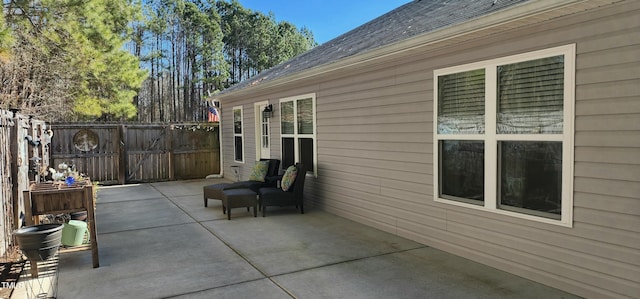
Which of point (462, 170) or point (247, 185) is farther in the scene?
point (247, 185)

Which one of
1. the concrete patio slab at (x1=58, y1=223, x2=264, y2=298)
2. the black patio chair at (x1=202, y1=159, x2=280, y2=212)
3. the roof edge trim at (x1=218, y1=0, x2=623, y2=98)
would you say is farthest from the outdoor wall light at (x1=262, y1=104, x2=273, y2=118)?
the concrete patio slab at (x1=58, y1=223, x2=264, y2=298)

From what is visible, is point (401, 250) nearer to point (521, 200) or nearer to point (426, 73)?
point (521, 200)

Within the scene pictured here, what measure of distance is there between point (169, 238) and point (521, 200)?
4.18m

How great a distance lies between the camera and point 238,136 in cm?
1085

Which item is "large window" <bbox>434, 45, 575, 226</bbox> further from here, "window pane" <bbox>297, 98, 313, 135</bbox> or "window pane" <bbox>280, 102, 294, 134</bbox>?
"window pane" <bbox>280, 102, 294, 134</bbox>

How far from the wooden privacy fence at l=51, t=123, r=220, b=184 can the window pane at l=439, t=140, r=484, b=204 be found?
8880mm

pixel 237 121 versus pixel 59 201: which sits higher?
pixel 237 121

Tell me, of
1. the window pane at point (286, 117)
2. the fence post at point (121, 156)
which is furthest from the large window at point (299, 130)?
the fence post at point (121, 156)

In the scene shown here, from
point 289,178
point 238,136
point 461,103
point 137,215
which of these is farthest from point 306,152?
point 238,136

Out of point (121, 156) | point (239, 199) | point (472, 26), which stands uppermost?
point (472, 26)

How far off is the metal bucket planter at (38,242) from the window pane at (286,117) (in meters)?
4.69

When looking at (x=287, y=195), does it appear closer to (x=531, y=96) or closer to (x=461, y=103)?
(x=461, y=103)

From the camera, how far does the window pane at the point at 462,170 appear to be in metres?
4.15

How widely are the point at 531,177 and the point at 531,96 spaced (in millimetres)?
728
